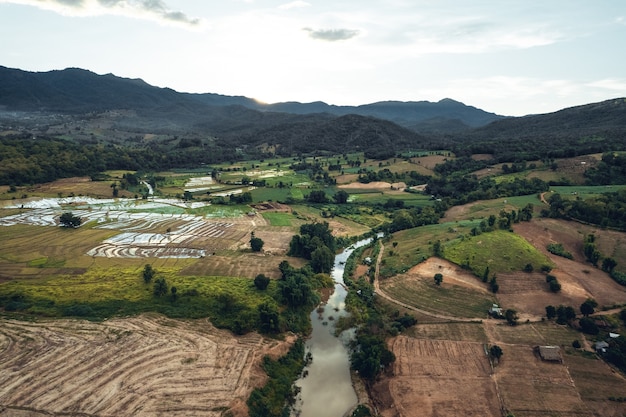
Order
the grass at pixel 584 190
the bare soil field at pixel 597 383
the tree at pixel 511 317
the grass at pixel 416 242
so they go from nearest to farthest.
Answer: the bare soil field at pixel 597 383 < the tree at pixel 511 317 < the grass at pixel 416 242 < the grass at pixel 584 190

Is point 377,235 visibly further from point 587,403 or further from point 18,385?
point 18,385

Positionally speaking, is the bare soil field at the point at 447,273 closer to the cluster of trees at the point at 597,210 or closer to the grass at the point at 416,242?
the grass at the point at 416,242

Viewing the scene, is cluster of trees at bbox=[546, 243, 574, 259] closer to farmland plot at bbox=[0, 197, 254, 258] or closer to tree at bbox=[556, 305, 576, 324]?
tree at bbox=[556, 305, 576, 324]

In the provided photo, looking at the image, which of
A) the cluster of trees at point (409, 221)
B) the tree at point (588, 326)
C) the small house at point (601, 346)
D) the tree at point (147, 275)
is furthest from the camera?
the cluster of trees at point (409, 221)

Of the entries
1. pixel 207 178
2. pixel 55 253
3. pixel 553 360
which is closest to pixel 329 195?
pixel 207 178

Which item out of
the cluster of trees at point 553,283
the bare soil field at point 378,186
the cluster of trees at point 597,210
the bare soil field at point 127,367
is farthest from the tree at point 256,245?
the bare soil field at point 378,186

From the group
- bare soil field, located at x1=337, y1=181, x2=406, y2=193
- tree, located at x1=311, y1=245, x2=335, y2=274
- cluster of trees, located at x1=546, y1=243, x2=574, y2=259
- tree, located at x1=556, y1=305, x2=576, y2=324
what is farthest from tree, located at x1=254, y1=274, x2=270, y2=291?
bare soil field, located at x1=337, y1=181, x2=406, y2=193

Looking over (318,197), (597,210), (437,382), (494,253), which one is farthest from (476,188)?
(437,382)
